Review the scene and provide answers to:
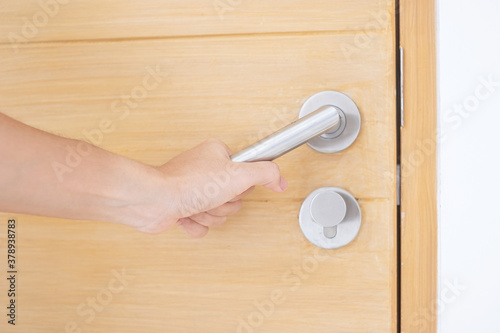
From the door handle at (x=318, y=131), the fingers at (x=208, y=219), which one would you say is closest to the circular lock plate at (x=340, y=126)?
the door handle at (x=318, y=131)

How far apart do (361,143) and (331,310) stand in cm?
16

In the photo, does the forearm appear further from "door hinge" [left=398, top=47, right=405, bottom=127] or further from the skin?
"door hinge" [left=398, top=47, right=405, bottom=127]

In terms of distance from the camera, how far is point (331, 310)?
459 millimetres

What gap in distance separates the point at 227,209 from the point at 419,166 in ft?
0.58

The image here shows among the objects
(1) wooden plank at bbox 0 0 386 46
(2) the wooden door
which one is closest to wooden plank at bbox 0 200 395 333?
(2) the wooden door

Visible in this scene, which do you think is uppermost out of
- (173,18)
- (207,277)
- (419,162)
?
(173,18)

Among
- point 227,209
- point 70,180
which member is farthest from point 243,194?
point 70,180

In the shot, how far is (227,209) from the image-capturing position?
1.47 feet

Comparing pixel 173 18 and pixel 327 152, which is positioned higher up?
pixel 173 18

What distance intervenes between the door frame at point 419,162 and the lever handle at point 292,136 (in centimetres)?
8

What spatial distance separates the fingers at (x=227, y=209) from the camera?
1.46 ft
